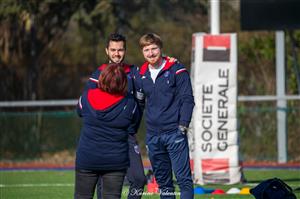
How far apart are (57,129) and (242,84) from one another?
5.25 metres

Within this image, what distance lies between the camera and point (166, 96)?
9.98 m

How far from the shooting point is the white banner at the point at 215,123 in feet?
48.9

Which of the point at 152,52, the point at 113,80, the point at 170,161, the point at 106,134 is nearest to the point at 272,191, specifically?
the point at 170,161

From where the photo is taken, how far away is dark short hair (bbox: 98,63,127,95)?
7.94m

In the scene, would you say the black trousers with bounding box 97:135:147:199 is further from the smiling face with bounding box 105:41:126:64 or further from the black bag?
the black bag

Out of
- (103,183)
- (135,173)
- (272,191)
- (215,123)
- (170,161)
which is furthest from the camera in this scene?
(215,123)

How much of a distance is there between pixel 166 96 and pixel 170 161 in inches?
28.9

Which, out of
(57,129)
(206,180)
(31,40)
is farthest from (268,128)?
(31,40)

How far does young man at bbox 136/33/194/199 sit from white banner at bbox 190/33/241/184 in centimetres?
482

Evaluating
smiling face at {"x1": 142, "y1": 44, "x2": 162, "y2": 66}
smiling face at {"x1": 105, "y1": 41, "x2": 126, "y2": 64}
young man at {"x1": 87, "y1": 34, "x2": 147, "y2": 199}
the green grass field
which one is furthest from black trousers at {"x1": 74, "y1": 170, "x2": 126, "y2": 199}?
the green grass field

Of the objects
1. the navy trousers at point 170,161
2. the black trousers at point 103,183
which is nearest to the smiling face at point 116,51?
the navy trousers at point 170,161

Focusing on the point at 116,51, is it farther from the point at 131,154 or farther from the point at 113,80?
the point at 113,80

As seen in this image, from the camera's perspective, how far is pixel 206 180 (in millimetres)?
14945

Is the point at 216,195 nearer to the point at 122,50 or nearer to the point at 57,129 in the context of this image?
the point at 122,50
